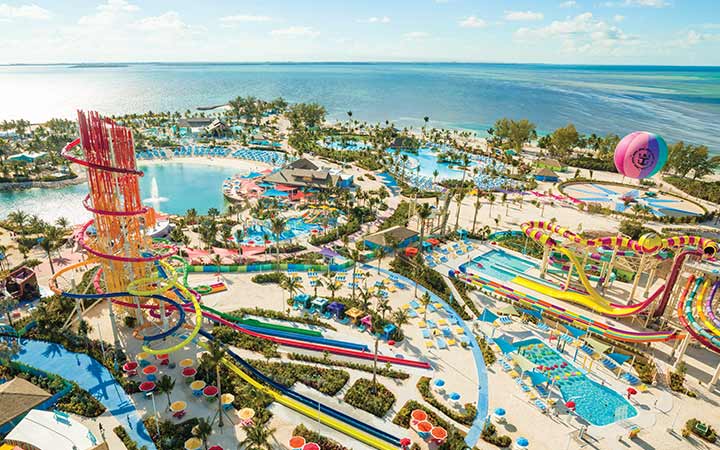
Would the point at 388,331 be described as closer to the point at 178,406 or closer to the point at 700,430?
the point at 178,406

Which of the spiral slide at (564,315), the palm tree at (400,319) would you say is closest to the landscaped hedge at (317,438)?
the palm tree at (400,319)

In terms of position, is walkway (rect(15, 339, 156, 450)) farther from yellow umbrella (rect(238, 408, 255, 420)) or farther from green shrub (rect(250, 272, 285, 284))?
green shrub (rect(250, 272, 285, 284))

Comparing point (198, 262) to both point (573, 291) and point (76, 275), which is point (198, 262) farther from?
point (573, 291)

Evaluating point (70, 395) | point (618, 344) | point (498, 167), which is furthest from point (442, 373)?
point (498, 167)

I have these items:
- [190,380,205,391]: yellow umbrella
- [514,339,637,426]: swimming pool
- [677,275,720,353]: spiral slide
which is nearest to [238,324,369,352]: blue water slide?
[190,380,205,391]: yellow umbrella

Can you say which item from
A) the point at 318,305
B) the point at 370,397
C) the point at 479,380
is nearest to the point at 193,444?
the point at 370,397
